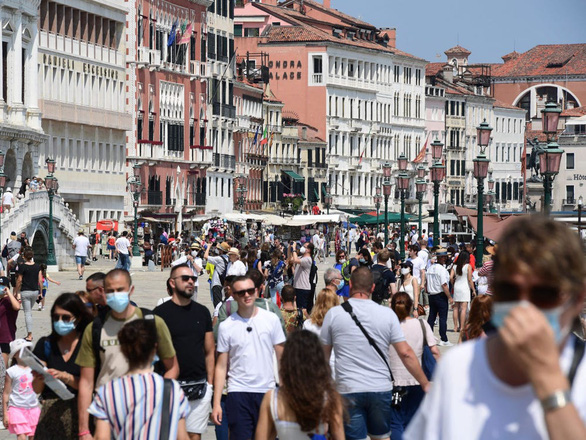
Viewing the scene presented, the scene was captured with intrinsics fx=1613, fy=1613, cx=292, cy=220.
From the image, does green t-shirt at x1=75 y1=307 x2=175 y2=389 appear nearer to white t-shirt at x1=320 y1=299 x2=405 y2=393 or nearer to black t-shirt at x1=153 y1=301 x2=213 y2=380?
black t-shirt at x1=153 y1=301 x2=213 y2=380

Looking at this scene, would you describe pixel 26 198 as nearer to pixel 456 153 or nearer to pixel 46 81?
pixel 46 81

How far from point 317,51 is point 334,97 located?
4.12 m

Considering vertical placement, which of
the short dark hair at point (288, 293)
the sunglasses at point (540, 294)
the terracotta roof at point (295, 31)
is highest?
the terracotta roof at point (295, 31)

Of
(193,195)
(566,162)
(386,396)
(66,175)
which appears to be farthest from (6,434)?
(566,162)

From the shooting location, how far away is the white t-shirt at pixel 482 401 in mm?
3428

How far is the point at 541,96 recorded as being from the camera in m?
144

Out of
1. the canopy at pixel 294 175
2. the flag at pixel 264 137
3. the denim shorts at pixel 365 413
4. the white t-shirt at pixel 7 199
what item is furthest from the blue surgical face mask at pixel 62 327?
the canopy at pixel 294 175

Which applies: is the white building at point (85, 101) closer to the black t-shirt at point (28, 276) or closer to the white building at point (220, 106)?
the white building at point (220, 106)

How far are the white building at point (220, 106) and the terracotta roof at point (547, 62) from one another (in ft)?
209

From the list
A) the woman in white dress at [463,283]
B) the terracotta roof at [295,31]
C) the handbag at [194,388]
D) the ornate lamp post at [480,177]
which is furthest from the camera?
the terracotta roof at [295,31]

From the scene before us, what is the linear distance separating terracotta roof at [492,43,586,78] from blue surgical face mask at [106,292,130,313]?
139 meters

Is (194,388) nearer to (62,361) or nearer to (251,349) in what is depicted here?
(251,349)

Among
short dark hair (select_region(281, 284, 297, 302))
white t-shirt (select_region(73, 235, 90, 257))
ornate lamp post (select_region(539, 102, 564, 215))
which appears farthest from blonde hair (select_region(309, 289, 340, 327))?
white t-shirt (select_region(73, 235, 90, 257))

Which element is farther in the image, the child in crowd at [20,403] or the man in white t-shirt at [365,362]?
the child in crowd at [20,403]
